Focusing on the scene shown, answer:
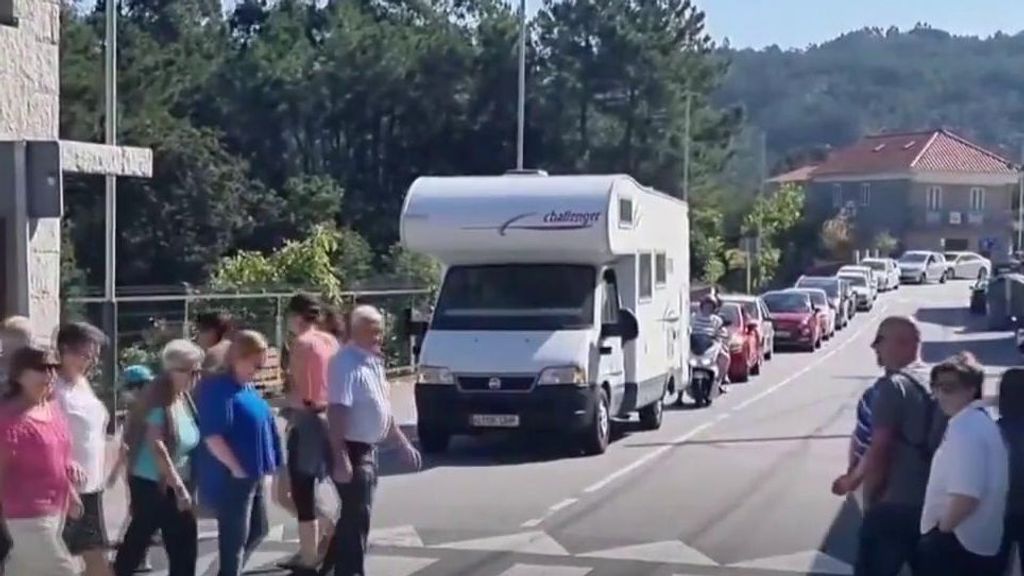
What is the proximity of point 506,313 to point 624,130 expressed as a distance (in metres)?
46.9

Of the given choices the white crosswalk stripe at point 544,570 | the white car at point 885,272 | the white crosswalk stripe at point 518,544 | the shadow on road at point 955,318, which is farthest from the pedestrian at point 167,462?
the white car at point 885,272

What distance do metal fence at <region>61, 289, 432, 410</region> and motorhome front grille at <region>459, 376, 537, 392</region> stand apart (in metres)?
1.94

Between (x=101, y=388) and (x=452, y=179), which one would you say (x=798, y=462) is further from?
(x=101, y=388)

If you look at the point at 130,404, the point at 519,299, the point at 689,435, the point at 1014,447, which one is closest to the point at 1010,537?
the point at 1014,447

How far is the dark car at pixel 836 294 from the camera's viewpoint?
53.4 metres

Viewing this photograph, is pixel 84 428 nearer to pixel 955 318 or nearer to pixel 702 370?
pixel 702 370

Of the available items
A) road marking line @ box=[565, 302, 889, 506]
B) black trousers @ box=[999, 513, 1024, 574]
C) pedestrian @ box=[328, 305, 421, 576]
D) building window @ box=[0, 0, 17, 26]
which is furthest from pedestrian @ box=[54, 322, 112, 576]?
building window @ box=[0, 0, 17, 26]

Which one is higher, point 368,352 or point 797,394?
point 368,352

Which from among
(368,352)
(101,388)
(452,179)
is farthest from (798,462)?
(368,352)

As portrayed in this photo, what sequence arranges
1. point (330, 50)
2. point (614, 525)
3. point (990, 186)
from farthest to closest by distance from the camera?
point (990, 186)
point (330, 50)
point (614, 525)

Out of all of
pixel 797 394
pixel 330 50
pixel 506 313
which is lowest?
pixel 797 394

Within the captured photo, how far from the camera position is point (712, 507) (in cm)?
1545

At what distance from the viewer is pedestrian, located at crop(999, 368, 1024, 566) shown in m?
7.76

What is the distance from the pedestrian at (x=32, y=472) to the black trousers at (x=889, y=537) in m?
3.62
